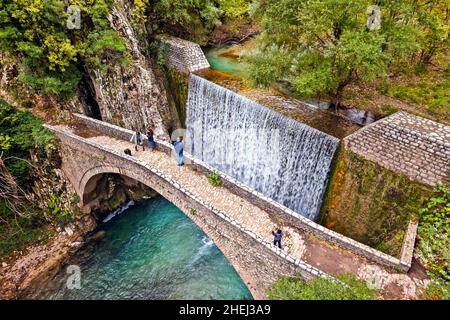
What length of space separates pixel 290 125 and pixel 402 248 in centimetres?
635

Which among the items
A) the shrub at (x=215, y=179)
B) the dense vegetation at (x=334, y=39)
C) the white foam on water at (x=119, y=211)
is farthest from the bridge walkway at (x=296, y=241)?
the white foam on water at (x=119, y=211)

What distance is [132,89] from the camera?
1772cm

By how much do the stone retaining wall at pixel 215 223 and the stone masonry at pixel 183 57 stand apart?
7.04 meters

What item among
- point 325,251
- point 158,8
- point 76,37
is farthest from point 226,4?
point 325,251

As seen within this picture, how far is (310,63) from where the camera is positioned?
40.3 ft

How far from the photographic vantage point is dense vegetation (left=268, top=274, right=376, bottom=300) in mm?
8453

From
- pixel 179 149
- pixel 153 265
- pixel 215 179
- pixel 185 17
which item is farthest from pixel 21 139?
pixel 185 17

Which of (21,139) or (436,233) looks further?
(21,139)

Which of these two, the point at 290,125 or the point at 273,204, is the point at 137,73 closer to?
the point at 290,125

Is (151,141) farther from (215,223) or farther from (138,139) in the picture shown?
(215,223)

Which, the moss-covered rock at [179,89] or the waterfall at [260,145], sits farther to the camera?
the moss-covered rock at [179,89]

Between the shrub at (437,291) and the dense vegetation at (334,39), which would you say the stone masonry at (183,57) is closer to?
the dense vegetation at (334,39)

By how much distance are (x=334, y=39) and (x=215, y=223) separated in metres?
8.64

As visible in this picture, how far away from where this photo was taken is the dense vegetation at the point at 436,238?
28.9 feet
